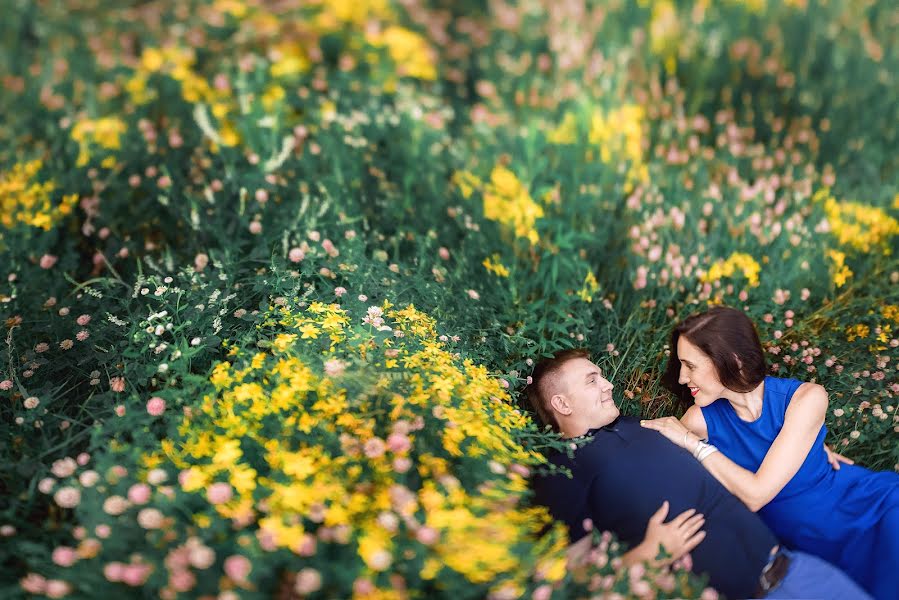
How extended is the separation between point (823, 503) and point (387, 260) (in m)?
2.07

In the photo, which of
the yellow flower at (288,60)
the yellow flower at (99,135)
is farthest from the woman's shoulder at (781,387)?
the yellow flower at (99,135)

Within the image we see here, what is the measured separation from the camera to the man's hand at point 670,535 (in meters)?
2.28

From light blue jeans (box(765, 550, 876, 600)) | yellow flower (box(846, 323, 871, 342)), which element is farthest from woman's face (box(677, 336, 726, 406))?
yellow flower (box(846, 323, 871, 342))

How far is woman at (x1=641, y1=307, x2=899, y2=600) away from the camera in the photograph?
260cm

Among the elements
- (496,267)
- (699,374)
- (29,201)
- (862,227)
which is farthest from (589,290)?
(29,201)

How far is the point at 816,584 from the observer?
93.5 inches

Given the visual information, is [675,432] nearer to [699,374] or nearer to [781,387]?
[699,374]

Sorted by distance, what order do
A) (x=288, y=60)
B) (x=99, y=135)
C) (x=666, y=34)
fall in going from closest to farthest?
(x=99, y=135) → (x=288, y=60) → (x=666, y=34)

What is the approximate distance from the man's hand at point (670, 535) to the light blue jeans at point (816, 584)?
33 cm

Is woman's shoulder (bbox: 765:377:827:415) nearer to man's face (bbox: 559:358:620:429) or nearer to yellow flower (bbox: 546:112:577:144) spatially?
man's face (bbox: 559:358:620:429)

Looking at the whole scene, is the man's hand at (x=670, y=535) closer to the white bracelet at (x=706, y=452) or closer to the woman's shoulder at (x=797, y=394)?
the white bracelet at (x=706, y=452)

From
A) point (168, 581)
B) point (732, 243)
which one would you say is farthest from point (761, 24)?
point (168, 581)

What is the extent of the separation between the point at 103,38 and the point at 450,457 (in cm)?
469

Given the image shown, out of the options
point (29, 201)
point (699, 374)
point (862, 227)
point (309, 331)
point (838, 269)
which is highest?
point (862, 227)
